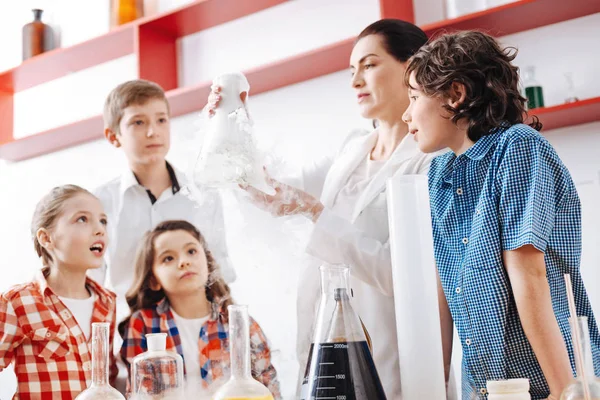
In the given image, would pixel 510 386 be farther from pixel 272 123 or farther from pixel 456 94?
pixel 272 123

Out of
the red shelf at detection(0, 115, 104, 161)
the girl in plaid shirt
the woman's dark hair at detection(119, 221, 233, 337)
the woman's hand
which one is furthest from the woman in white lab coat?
the red shelf at detection(0, 115, 104, 161)

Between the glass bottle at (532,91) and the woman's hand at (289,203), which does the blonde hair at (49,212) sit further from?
the glass bottle at (532,91)

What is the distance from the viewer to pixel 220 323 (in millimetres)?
1759

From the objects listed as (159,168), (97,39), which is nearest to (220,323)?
(159,168)

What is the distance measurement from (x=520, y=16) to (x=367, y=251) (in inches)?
45.0

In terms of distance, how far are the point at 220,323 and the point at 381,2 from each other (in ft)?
3.73

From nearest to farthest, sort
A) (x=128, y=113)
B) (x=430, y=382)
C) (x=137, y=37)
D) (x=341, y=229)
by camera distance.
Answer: (x=430, y=382) → (x=341, y=229) → (x=128, y=113) → (x=137, y=37)

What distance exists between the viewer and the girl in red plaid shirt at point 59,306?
1565 millimetres

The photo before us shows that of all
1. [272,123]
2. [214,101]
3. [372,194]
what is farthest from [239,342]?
[272,123]

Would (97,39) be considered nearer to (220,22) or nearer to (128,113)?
(220,22)

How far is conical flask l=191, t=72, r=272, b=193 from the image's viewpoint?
3.42ft

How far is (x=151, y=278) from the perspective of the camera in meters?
1.85

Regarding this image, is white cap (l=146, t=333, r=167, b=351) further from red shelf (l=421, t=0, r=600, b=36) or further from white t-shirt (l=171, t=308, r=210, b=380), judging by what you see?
red shelf (l=421, t=0, r=600, b=36)

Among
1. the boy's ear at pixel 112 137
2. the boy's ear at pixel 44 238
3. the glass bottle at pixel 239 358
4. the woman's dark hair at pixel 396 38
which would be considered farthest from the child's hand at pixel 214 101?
the boy's ear at pixel 112 137
